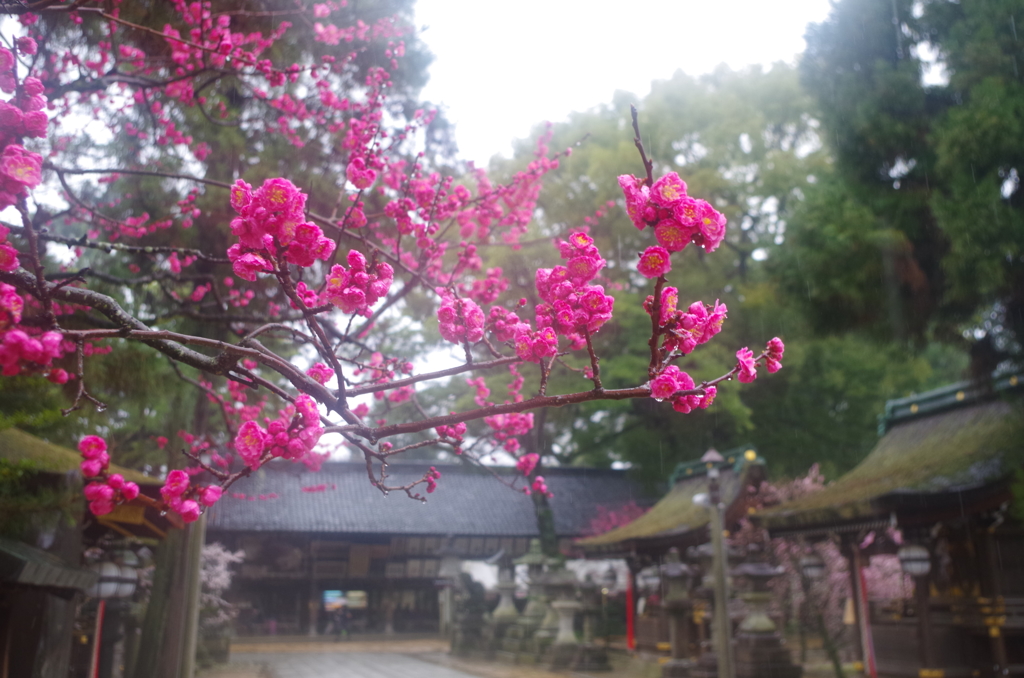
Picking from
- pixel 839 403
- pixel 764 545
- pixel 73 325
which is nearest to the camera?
pixel 73 325

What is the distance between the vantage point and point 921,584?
8.72 meters

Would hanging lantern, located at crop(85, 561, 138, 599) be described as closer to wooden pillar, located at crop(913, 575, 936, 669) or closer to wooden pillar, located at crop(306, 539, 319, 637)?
wooden pillar, located at crop(913, 575, 936, 669)

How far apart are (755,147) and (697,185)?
2.49 metres

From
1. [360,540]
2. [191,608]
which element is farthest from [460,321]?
[360,540]

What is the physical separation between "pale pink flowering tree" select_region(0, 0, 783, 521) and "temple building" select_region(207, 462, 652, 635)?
12.4m

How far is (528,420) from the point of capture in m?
3.79

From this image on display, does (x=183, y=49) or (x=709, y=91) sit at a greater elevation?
(x=709, y=91)

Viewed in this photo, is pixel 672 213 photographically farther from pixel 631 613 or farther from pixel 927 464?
pixel 631 613

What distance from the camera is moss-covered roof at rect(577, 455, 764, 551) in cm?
1385

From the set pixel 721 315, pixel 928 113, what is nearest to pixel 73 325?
pixel 721 315

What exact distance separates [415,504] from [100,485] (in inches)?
836

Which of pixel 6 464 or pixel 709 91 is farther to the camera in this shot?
pixel 709 91

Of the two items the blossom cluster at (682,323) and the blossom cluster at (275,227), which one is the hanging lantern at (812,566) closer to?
the blossom cluster at (682,323)

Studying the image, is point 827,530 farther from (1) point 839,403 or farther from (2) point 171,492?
Answer: (1) point 839,403
